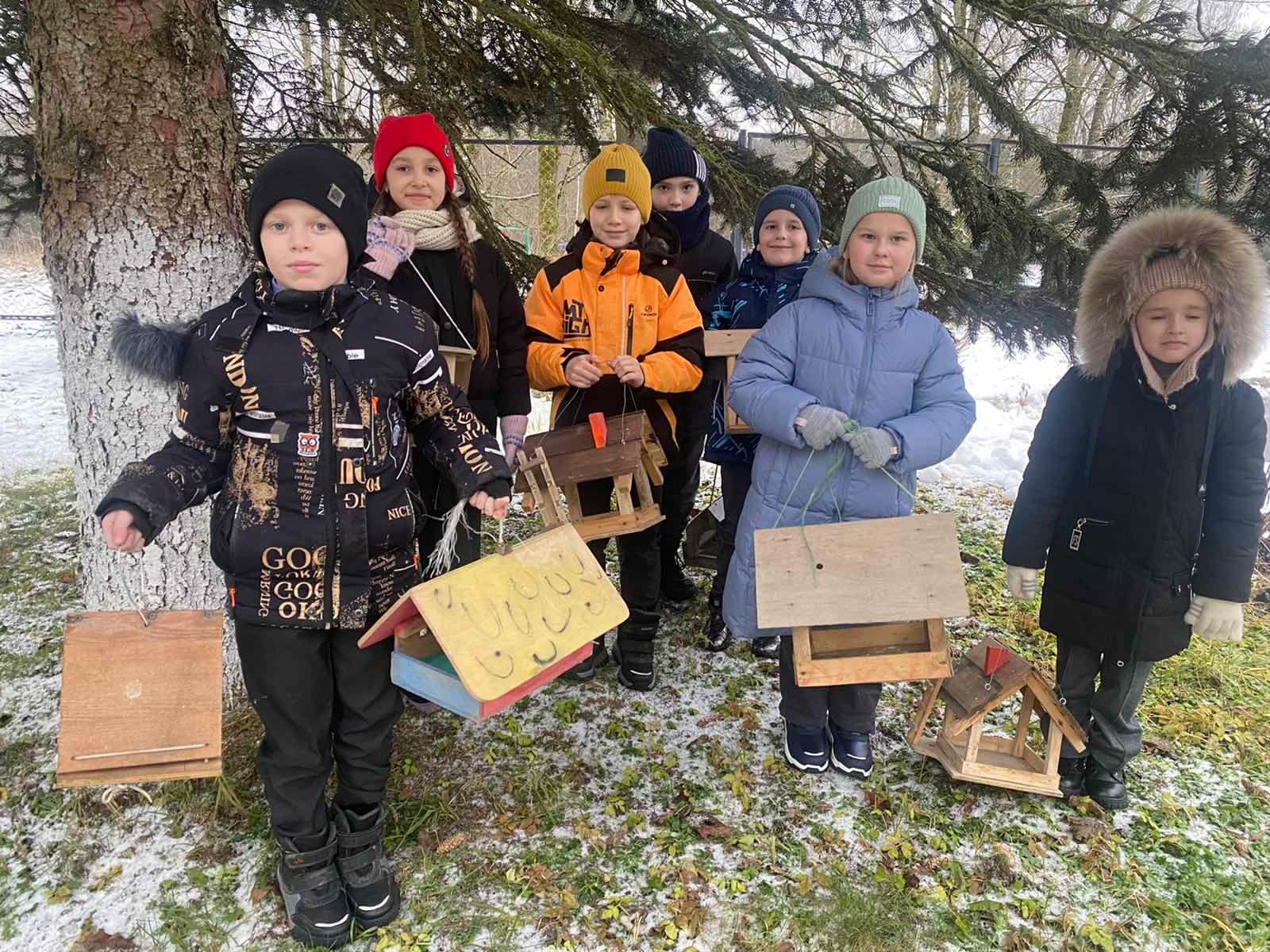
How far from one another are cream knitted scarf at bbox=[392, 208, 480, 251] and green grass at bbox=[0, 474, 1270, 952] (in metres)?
1.72

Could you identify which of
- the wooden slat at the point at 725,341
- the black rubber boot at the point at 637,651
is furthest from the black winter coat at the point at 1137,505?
the black rubber boot at the point at 637,651

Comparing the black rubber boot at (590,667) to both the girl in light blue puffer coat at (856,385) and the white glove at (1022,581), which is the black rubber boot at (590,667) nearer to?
the girl in light blue puffer coat at (856,385)

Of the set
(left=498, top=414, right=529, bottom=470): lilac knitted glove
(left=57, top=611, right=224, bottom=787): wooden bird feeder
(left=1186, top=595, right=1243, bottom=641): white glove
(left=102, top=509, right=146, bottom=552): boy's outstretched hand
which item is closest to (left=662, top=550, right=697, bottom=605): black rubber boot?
(left=498, top=414, right=529, bottom=470): lilac knitted glove

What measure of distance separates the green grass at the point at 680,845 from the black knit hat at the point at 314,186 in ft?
5.69

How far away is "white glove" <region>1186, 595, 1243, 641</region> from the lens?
7.32ft

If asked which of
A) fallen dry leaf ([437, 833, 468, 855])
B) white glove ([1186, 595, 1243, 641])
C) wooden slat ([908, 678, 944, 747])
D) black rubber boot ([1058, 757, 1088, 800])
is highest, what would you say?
white glove ([1186, 595, 1243, 641])

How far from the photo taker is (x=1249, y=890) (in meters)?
2.25

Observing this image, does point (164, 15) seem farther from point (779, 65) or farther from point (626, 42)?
point (779, 65)

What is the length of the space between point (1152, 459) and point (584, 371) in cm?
176

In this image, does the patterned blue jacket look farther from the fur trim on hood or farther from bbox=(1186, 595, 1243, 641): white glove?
the fur trim on hood

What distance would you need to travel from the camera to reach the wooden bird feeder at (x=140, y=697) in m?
1.70

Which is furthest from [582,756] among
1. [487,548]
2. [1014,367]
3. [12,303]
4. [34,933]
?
[12,303]

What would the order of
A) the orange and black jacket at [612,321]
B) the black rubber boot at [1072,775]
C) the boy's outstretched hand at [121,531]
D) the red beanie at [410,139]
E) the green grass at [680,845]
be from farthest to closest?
the orange and black jacket at [612,321] → the black rubber boot at [1072,775] → the red beanie at [410,139] → the green grass at [680,845] → the boy's outstretched hand at [121,531]

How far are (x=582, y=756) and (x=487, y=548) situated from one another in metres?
1.96
